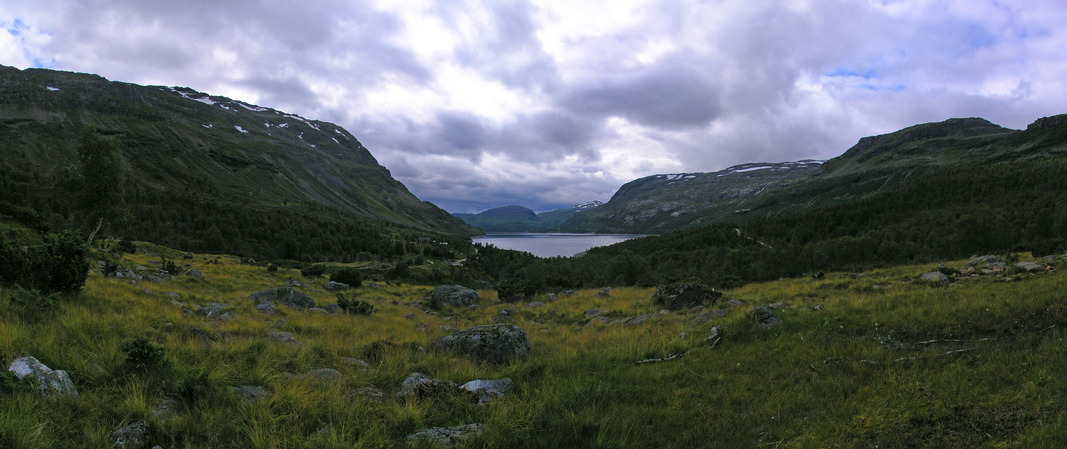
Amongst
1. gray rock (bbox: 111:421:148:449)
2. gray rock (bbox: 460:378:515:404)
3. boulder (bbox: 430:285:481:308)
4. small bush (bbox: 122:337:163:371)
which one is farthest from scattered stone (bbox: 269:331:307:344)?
boulder (bbox: 430:285:481:308)

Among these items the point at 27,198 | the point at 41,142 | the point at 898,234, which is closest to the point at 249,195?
the point at 41,142

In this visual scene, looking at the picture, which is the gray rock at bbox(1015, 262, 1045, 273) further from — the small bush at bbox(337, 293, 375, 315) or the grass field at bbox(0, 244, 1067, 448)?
the small bush at bbox(337, 293, 375, 315)

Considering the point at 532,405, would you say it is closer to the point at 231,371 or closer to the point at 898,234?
the point at 231,371

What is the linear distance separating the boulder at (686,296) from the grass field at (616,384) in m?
6.62

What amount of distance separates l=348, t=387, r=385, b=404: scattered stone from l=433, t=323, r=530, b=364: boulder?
280 centimetres

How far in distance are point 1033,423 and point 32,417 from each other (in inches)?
377

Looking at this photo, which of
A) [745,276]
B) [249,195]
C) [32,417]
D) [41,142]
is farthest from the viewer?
[249,195]

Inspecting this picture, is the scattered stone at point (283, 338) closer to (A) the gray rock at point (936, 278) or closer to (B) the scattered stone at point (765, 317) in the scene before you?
(B) the scattered stone at point (765, 317)

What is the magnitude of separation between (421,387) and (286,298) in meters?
14.8

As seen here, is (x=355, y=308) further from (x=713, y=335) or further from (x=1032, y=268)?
(x=1032, y=268)

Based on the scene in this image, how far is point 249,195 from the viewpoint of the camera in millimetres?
176750

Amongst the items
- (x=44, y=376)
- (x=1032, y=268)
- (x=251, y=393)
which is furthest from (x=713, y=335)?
(x=1032, y=268)

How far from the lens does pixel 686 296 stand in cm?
1630

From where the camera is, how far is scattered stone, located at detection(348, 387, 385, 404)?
541 centimetres
